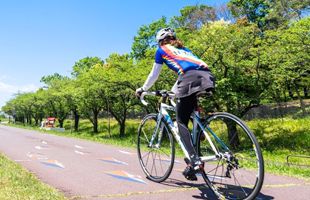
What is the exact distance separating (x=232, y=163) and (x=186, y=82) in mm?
1106

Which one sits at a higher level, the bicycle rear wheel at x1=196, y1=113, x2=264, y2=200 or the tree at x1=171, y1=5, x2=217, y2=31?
the tree at x1=171, y1=5, x2=217, y2=31

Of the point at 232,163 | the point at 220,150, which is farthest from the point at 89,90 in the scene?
the point at 232,163

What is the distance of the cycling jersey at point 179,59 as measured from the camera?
13.9 ft

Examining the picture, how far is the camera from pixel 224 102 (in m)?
20.4

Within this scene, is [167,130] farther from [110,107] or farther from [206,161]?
[110,107]

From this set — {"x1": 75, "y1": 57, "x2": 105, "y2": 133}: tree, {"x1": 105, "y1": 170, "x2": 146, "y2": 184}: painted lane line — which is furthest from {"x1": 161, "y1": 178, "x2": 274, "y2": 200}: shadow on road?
{"x1": 75, "y1": 57, "x2": 105, "y2": 133}: tree

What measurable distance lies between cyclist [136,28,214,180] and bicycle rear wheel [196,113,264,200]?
170 millimetres

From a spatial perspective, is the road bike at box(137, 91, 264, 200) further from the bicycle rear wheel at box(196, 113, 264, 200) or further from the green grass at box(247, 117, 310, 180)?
the green grass at box(247, 117, 310, 180)

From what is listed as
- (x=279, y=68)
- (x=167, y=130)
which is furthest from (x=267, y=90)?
(x=167, y=130)

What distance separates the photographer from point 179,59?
172 inches

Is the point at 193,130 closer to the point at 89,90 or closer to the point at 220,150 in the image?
the point at 220,150

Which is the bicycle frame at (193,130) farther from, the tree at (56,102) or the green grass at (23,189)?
the tree at (56,102)

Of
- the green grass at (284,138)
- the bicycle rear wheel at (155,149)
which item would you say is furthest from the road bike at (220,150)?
the green grass at (284,138)

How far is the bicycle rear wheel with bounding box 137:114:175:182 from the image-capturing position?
5.06m
